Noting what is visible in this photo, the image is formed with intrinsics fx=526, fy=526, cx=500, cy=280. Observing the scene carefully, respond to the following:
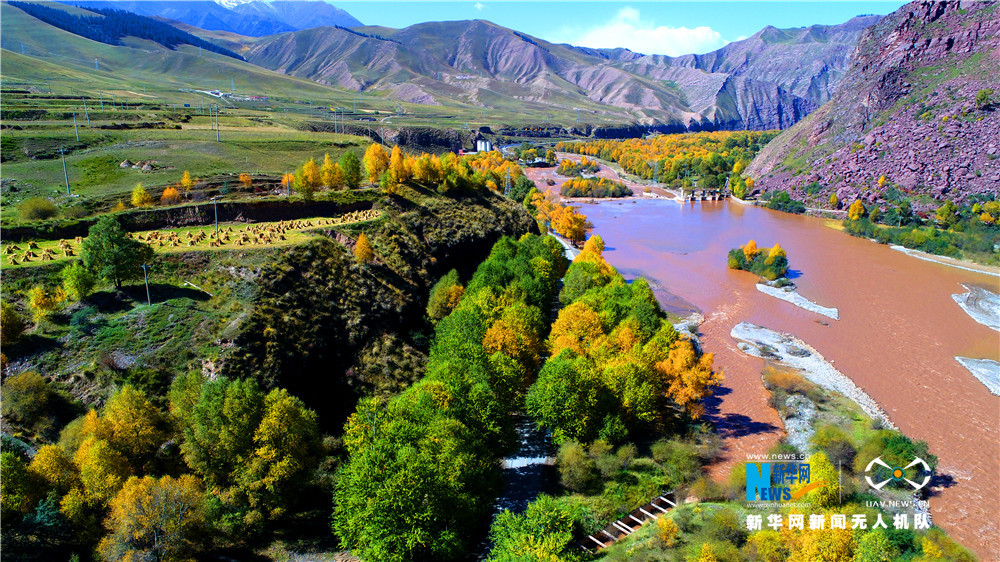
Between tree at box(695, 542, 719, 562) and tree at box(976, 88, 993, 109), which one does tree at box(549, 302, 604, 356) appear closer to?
tree at box(695, 542, 719, 562)

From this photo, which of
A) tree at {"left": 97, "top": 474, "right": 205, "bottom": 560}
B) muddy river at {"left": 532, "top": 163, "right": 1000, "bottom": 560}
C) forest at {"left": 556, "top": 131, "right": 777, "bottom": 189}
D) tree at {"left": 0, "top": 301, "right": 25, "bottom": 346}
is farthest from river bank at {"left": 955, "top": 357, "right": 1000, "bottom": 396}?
forest at {"left": 556, "top": 131, "right": 777, "bottom": 189}

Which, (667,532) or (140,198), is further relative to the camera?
(140,198)

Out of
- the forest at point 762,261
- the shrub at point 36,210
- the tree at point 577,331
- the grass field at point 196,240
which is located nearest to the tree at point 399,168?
the grass field at point 196,240

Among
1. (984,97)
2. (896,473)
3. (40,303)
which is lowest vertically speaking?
(896,473)

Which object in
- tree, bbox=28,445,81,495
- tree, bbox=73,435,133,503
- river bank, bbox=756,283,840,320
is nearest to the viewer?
tree, bbox=28,445,81,495

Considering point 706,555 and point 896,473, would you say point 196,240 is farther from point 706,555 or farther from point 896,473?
point 896,473

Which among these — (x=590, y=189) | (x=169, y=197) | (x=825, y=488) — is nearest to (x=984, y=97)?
(x=590, y=189)

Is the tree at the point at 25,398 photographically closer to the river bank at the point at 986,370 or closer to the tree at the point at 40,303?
the tree at the point at 40,303
